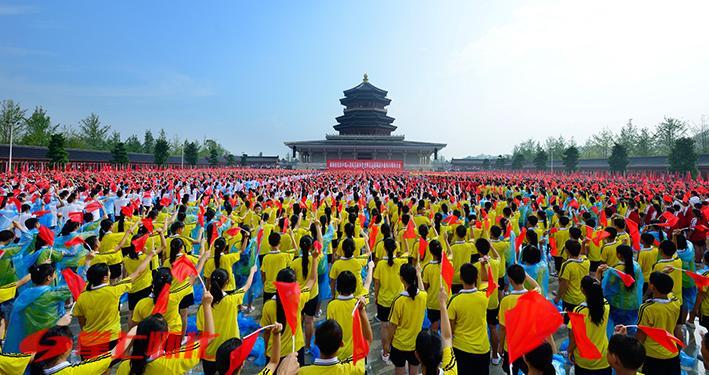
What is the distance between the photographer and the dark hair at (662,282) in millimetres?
3311

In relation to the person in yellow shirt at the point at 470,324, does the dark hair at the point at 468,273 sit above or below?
above

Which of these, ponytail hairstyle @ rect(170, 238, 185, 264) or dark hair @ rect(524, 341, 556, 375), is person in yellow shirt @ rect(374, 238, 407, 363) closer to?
dark hair @ rect(524, 341, 556, 375)

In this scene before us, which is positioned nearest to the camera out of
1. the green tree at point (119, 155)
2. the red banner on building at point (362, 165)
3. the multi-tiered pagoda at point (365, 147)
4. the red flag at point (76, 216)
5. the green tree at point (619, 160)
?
the red flag at point (76, 216)

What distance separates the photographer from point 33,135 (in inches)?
1631

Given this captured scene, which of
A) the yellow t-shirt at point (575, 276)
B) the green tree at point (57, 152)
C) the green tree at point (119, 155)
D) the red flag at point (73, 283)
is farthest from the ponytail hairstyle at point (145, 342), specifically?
the green tree at point (119, 155)

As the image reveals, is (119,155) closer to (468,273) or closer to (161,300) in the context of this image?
(161,300)

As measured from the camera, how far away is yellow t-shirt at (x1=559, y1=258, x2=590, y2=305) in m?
4.61

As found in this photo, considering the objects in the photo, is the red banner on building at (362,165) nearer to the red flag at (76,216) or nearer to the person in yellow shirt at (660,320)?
the red flag at (76,216)

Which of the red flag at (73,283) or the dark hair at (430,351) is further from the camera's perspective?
the red flag at (73,283)

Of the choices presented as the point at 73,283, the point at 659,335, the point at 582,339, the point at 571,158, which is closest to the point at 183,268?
the point at 73,283

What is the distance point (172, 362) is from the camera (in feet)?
8.63

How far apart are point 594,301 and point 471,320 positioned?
1.01 m

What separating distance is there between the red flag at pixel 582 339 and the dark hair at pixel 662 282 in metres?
0.95

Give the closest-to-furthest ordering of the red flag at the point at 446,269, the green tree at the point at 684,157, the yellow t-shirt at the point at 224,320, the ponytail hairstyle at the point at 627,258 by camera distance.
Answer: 1. the yellow t-shirt at the point at 224,320
2. the red flag at the point at 446,269
3. the ponytail hairstyle at the point at 627,258
4. the green tree at the point at 684,157
